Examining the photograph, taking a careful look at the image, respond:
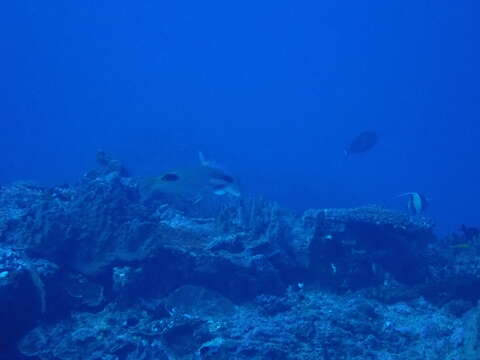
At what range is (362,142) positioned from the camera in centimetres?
1423

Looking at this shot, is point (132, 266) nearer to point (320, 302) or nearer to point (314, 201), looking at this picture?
point (320, 302)

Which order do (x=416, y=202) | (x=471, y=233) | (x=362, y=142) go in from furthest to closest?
(x=362, y=142) < (x=471, y=233) < (x=416, y=202)

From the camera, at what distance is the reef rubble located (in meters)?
5.75

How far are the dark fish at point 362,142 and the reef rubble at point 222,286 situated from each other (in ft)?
16.7

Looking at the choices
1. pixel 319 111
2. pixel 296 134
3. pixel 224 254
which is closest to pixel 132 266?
pixel 224 254

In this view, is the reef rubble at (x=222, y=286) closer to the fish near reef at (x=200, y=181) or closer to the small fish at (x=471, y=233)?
the fish near reef at (x=200, y=181)

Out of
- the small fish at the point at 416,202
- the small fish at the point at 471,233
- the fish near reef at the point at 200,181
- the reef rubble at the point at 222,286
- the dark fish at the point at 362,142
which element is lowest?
the reef rubble at the point at 222,286

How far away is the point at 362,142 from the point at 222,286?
8680mm

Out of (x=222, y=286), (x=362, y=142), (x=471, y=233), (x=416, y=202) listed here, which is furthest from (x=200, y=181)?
(x=362, y=142)

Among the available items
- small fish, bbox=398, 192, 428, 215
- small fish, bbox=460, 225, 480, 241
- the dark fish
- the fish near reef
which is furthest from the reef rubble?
the dark fish

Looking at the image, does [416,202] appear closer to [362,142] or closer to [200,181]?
[200,181]

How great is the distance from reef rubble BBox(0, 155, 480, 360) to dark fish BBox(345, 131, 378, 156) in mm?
5100

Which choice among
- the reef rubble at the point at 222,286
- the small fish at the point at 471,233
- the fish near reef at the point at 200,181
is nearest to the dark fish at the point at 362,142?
the small fish at the point at 471,233

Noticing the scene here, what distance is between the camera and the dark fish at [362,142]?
14219 mm
